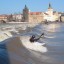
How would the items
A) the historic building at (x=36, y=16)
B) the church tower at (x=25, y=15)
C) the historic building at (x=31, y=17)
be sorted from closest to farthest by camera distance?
the church tower at (x=25, y=15), the historic building at (x=36, y=16), the historic building at (x=31, y=17)

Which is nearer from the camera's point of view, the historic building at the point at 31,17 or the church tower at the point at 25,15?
the church tower at the point at 25,15

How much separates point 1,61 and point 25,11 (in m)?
140

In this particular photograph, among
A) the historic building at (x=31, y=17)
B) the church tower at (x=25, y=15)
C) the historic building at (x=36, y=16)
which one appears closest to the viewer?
the church tower at (x=25, y=15)

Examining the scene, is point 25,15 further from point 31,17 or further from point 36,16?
point 36,16

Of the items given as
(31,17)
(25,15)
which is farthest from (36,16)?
(25,15)

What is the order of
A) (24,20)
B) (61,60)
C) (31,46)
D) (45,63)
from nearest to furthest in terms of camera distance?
(45,63) < (61,60) < (31,46) < (24,20)

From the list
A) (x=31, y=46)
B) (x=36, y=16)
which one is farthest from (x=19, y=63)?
(x=36, y=16)

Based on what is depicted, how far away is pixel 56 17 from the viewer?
19138 centimetres

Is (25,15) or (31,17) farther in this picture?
(31,17)

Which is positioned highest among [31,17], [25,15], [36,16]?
[25,15]

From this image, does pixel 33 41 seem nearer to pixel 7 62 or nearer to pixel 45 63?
pixel 45 63

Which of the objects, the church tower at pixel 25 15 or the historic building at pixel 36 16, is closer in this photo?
the church tower at pixel 25 15

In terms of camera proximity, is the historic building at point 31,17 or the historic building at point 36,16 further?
the historic building at point 31,17

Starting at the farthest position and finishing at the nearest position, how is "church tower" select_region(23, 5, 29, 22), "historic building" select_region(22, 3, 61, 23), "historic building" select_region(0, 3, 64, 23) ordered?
1. "historic building" select_region(0, 3, 64, 23)
2. "historic building" select_region(22, 3, 61, 23)
3. "church tower" select_region(23, 5, 29, 22)
